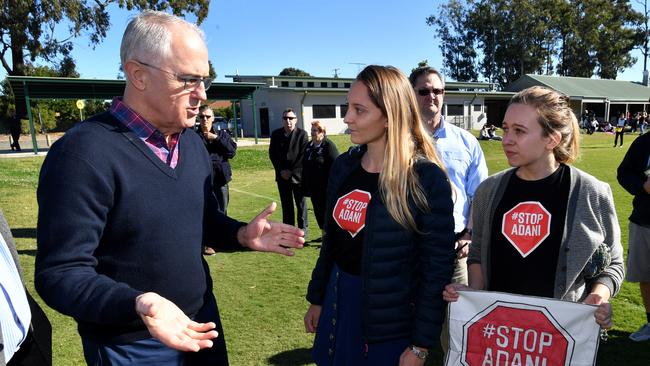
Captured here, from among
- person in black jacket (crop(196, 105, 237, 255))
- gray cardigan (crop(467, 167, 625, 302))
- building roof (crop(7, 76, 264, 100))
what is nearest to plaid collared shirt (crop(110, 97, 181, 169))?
gray cardigan (crop(467, 167, 625, 302))

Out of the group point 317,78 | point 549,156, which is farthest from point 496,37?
point 549,156

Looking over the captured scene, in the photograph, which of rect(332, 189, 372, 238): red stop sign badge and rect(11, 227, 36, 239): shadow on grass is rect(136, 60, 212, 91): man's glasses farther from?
rect(11, 227, 36, 239): shadow on grass

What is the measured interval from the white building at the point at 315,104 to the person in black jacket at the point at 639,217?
89.2ft

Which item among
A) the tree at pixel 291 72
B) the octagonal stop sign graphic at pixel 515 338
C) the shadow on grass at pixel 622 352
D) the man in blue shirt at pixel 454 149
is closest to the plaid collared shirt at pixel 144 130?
the octagonal stop sign graphic at pixel 515 338

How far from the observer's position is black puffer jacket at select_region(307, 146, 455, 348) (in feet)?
7.13

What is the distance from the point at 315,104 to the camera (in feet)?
117

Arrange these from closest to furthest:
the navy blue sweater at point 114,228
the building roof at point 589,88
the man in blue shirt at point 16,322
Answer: the navy blue sweater at point 114,228
the man in blue shirt at point 16,322
the building roof at point 589,88

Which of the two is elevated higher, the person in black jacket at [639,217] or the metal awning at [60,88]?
the metal awning at [60,88]

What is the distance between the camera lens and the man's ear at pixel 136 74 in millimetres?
1809

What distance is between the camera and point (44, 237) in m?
1.53

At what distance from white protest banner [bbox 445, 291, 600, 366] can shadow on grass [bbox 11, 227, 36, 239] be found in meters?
7.94

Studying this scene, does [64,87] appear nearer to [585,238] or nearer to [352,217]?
[352,217]

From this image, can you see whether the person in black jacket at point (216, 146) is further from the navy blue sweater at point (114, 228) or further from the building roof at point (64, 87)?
the building roof at point (64, 87)

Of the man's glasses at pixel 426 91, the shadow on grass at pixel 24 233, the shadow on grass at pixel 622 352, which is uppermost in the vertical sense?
the man's glasses at pixel 426 91
